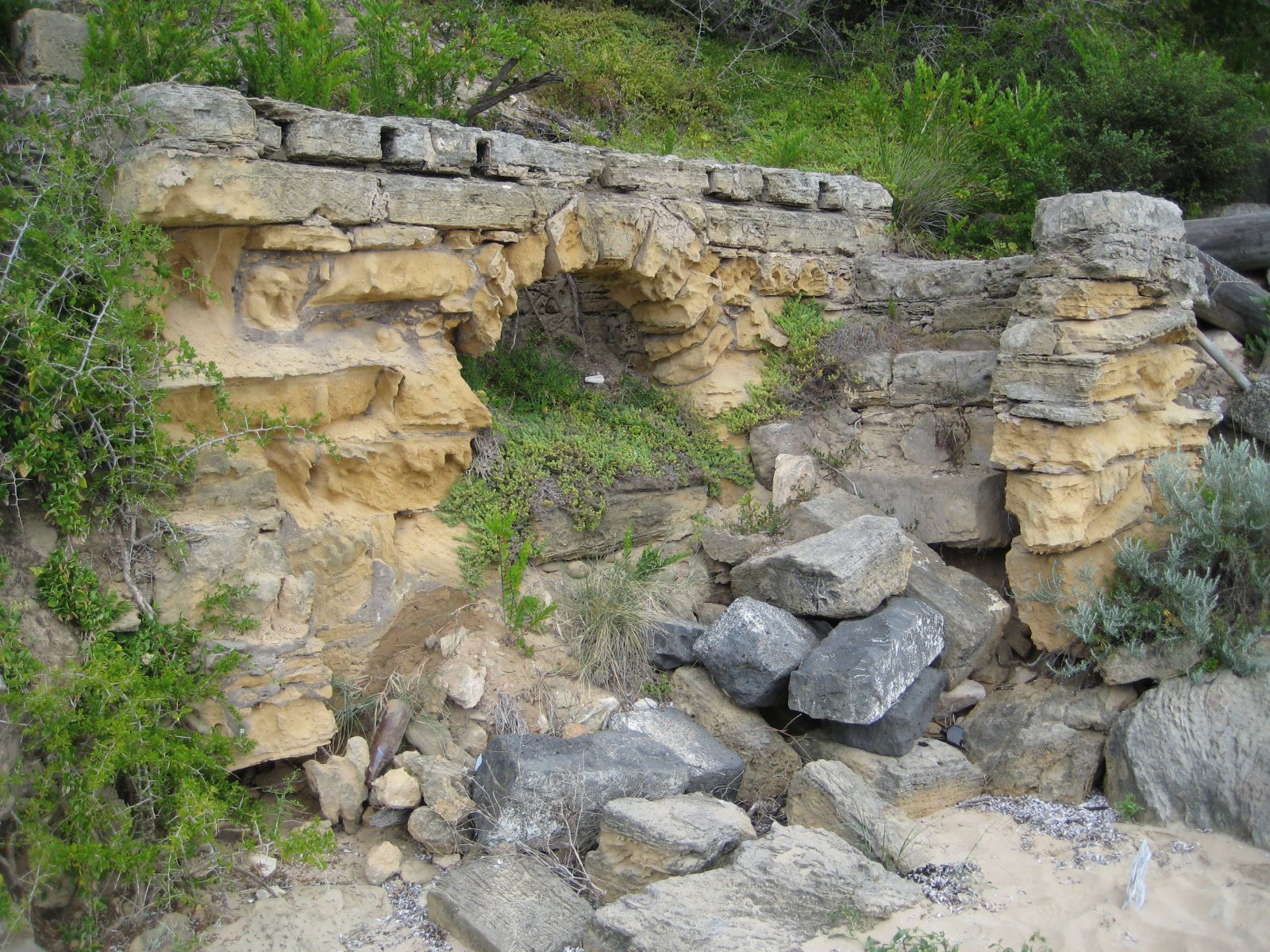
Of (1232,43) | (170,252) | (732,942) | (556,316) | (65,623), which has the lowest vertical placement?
(732,942)

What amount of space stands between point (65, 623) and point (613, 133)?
489cm

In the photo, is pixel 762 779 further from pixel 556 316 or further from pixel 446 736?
pixel 556 316

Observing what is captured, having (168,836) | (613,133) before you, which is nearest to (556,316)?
(613,133)

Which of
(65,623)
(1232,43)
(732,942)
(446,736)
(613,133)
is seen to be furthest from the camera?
(1232,43)

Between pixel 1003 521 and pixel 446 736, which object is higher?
pixel 1003 521

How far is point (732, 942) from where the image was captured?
3.30 meters

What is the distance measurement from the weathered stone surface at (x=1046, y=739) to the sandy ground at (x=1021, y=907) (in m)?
0.50

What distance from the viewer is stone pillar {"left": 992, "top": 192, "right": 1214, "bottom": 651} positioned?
201 inches

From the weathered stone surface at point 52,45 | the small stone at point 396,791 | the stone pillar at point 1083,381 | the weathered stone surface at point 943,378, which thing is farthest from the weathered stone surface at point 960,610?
Answer: the weathered stone surface at point 52,45

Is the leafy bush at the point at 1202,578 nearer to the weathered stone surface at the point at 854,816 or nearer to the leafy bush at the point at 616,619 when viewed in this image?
the weathered stone surface at the point at 854,816

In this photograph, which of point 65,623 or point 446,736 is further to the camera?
point 446,736

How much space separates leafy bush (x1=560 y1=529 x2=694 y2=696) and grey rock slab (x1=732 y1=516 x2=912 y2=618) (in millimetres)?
523

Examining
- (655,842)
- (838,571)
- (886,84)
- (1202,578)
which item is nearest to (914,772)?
(838,571)

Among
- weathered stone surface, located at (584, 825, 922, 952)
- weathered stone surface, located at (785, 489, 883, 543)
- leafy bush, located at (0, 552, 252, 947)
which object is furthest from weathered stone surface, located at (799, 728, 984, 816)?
leafy bush, located at (0, 552, 252, 947)
